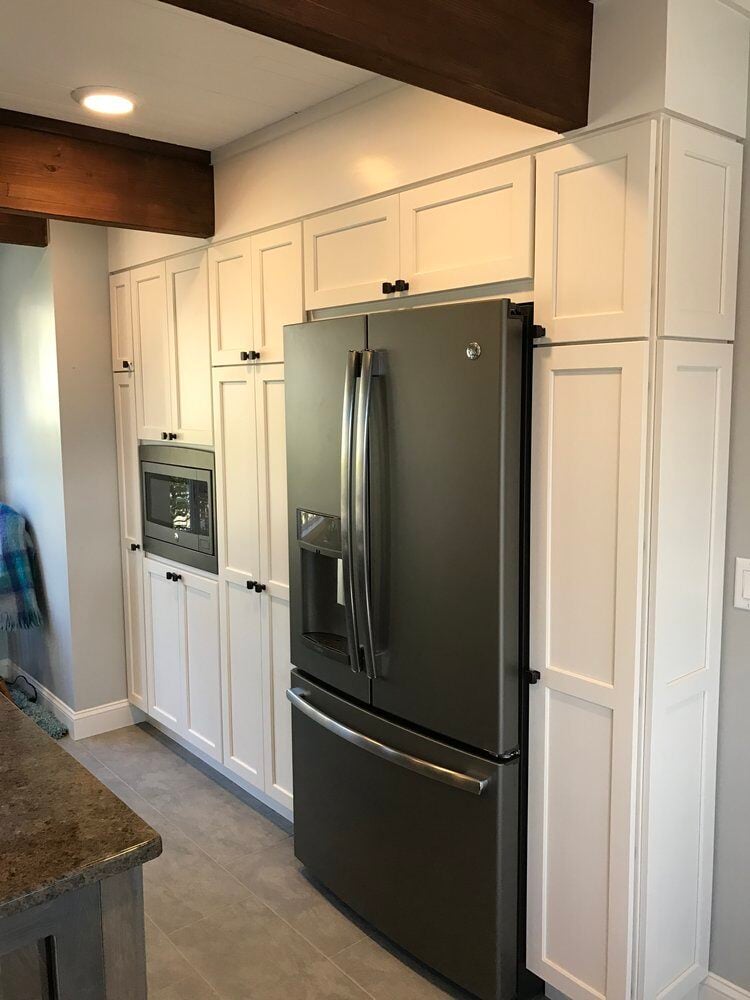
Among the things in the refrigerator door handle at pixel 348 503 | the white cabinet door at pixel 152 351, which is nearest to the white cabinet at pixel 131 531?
the white cabinet door at pixel 152 351

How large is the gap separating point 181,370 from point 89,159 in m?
0.80

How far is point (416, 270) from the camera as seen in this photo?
211 cm

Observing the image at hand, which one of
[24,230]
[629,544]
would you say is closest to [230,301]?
[24,230]

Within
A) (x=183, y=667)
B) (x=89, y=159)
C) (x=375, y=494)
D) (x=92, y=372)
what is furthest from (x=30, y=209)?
(x=183, y=667)

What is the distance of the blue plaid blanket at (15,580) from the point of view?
151 inches

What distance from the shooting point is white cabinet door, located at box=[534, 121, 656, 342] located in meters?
1.63

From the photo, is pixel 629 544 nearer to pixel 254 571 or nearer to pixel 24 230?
pixel 254 571

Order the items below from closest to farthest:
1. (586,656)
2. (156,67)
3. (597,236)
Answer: (597,236) → (586,656) → (156,67)

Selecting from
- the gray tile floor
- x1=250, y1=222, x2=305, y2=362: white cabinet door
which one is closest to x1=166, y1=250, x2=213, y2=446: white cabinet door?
x1=250, y1=222, x2=305, y2=362: white cabinet door

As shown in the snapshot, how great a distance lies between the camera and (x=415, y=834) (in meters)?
2.12

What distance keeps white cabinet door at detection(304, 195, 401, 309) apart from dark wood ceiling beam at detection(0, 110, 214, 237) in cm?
62

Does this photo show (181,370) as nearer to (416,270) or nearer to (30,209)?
(30,209)

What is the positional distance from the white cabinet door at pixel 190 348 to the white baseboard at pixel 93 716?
1401mm

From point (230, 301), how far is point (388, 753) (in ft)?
5.22
